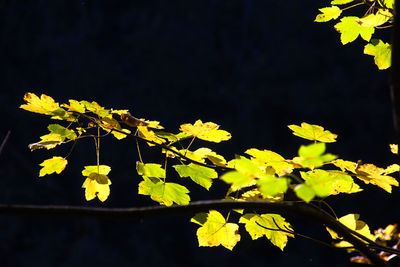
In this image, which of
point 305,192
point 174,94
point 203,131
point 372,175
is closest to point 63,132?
point 203,131

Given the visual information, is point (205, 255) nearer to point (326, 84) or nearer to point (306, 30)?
point (326, 84)

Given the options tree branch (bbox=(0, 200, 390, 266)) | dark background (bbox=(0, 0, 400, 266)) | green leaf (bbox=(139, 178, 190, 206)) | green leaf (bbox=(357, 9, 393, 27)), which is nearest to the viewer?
tree branch (bbox=(0, 200, 390, 266))

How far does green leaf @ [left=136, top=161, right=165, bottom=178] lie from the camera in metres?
1.02

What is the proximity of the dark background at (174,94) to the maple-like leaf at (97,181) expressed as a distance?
6.12m

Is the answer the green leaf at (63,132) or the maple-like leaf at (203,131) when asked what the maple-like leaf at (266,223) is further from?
the green leaf at (63,132)

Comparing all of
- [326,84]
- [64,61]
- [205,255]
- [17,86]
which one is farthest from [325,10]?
[17,86]

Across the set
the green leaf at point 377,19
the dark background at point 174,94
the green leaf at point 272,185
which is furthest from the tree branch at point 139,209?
the dark background at point 174,94

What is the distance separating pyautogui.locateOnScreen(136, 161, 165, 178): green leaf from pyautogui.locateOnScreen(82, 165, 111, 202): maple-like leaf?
0.10 metres

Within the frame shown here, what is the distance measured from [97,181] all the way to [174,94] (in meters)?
7.02

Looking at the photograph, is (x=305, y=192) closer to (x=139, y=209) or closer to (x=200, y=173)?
(x=139, y=209)

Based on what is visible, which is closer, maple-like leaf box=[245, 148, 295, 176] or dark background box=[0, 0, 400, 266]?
maple-like leaf box=[245, 148, 295, 176]

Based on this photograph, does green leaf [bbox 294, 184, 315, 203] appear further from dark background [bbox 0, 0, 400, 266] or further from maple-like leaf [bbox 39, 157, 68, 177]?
dark background [bbox 0, 0, 400, 266]

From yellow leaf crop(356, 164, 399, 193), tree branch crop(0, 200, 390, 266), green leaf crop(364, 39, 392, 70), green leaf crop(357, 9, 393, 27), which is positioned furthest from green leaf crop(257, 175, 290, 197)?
green leaf crop(364, 39, 392, 70)

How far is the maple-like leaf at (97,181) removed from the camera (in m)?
1.05
